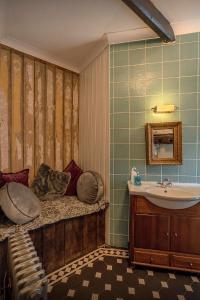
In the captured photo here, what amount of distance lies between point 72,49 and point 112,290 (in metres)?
2.86

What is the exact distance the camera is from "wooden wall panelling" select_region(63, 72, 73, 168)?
3396mm

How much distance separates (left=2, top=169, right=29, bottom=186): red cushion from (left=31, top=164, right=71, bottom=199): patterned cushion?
7.3 inches

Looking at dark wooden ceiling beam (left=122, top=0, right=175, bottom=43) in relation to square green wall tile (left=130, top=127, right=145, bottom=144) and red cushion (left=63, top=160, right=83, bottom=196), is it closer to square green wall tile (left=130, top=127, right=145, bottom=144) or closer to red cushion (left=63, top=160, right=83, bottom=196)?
square green wall tile (left=130, top=127, right=145, bottom=144)

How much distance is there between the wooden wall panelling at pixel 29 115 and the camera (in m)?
2.89

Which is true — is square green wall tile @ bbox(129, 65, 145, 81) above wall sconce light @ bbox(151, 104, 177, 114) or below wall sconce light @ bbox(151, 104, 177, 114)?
above

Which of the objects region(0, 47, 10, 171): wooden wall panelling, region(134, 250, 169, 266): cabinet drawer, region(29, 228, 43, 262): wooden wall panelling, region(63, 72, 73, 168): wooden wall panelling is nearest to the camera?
region(29, 228, 43, 262): wooden wall panelling

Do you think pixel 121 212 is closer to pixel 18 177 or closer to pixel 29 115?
pixel 18 177

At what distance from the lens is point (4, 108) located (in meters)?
2.66

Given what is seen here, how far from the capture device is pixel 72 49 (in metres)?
3.07

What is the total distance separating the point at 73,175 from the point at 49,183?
0.40 metres

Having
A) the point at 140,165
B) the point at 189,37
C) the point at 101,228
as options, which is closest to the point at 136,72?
the point at 189,37

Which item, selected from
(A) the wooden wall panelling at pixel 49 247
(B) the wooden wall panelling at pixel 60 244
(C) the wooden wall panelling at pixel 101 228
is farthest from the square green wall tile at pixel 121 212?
(A) the wooden wall panelling at pixel 49 247

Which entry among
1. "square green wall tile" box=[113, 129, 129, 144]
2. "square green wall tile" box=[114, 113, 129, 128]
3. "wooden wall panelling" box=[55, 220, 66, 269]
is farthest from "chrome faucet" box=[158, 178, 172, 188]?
"wooden wall panelling" box=[55, 220, 66, 269]

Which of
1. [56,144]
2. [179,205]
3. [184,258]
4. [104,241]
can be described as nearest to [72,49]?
[56,144]
